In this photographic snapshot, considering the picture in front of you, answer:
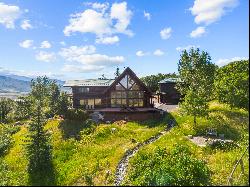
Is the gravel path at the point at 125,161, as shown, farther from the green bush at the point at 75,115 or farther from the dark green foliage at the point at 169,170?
the green bush at the point at 75,115

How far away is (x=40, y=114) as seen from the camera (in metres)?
40.3

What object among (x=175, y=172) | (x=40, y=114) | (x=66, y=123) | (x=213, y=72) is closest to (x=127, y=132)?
(x=66, y=123)

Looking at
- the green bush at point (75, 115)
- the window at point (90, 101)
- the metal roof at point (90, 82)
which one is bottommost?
the green bush at point (75, 115)

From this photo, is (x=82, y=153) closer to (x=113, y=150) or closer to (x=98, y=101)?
(x=113, y=150)

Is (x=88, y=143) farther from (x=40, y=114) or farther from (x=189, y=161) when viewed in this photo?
(x=189, y=161)

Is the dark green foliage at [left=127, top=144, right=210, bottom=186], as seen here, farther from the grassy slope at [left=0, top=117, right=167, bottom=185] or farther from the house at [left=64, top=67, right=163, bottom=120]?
the house at [left=64, top=67, right=163, bottom=120]

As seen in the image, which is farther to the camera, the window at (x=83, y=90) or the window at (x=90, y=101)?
the window at (x=83, y=90)

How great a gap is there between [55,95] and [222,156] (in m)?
42.7

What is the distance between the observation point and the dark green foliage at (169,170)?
31503 millimetres

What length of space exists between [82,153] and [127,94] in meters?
25.7

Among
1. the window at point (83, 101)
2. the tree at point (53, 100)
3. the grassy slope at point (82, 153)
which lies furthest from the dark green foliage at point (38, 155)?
the window at point (83, 101)

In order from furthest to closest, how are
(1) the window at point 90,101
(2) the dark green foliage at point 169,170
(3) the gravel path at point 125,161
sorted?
(1) the window at point 90,101 → (3) the gravel path at point 125,161 → (2) the dark green foliage at point 169,170

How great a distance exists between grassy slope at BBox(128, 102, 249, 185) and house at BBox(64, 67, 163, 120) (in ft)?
24.3

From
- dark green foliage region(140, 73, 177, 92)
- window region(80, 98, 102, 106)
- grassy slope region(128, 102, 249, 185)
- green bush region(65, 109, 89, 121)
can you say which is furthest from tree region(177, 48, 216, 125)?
dark green foliage region(140, 73, 177, 92)
